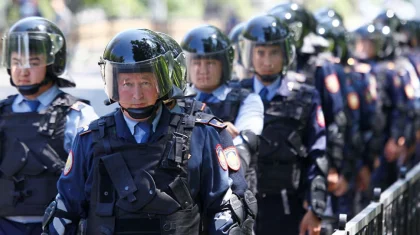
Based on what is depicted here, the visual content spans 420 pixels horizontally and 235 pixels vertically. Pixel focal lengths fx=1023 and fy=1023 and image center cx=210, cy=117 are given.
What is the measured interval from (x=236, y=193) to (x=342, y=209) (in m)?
5.64

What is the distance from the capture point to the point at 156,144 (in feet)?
16.0

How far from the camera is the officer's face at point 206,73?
687cm

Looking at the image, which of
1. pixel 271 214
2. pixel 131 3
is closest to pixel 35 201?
pixel 271 214

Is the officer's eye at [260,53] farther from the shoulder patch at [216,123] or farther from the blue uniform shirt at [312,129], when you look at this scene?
the shoulder patch at [216,123]

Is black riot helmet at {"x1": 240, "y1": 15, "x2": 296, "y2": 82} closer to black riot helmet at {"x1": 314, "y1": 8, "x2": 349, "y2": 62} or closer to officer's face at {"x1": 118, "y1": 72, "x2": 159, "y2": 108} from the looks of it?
officer's face at {"x1": 118, "y1": 72, "x2": 159, "y2": 108}

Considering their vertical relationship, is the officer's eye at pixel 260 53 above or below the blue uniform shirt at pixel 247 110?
above

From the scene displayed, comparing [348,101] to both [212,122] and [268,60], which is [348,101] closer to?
[268,60]

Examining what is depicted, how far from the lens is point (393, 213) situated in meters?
6.59

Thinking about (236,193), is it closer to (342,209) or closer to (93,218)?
(93,218)

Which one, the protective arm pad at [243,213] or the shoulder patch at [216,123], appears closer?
the protective arm pad at [243,213]

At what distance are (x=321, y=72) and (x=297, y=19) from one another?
2.81ft

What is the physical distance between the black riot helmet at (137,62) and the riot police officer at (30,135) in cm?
128

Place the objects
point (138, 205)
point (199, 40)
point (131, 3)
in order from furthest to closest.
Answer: point (131, 3) < point (199, 40) < point (138, 205)

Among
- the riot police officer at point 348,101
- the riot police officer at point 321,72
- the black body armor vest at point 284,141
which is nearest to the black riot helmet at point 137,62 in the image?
the black body armor vest at point 284,141
